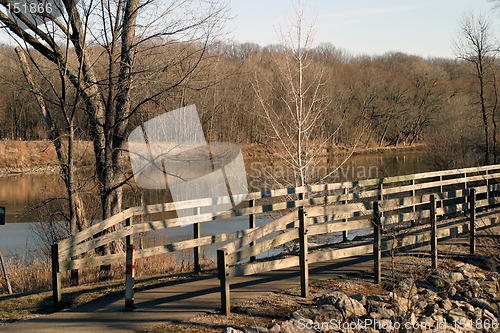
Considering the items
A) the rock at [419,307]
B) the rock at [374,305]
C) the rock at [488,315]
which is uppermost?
the rock at [374,305]

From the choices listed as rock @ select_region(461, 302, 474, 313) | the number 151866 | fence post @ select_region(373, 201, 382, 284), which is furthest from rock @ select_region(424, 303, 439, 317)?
the number 151866

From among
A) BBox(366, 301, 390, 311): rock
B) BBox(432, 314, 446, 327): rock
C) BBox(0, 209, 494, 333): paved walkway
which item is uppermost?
BBox(0, 209, 494, 333): paved walkway

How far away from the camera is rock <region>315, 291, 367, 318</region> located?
6260mm

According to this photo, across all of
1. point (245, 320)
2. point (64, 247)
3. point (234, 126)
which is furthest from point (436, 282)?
point (234, 126)

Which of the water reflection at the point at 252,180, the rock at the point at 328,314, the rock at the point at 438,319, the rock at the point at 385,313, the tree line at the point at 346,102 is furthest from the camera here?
the water reflection at the point at 252,180

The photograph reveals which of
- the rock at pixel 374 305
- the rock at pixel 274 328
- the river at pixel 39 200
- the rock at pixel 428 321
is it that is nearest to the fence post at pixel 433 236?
the rock at pixel 428 321

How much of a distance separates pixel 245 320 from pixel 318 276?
249 centimetres

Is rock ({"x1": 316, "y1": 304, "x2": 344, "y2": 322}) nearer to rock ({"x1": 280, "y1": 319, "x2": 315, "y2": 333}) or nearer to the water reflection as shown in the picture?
rock ({"x1": 280, "y1": 319, "x2": 315, "y2": 333})

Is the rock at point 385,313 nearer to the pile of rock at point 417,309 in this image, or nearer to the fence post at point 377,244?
the pile of rock at point 417,309

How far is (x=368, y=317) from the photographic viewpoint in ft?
21.1

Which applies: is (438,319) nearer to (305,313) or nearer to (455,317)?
(455,317)

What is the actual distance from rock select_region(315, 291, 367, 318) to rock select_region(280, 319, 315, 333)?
2.06ft

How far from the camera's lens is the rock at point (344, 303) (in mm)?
6260

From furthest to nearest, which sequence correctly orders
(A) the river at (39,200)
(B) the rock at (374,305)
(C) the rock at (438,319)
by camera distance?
(A) the river at (39,200) → (C) the rock at (438,319) → (B) the rock at (374,305)
